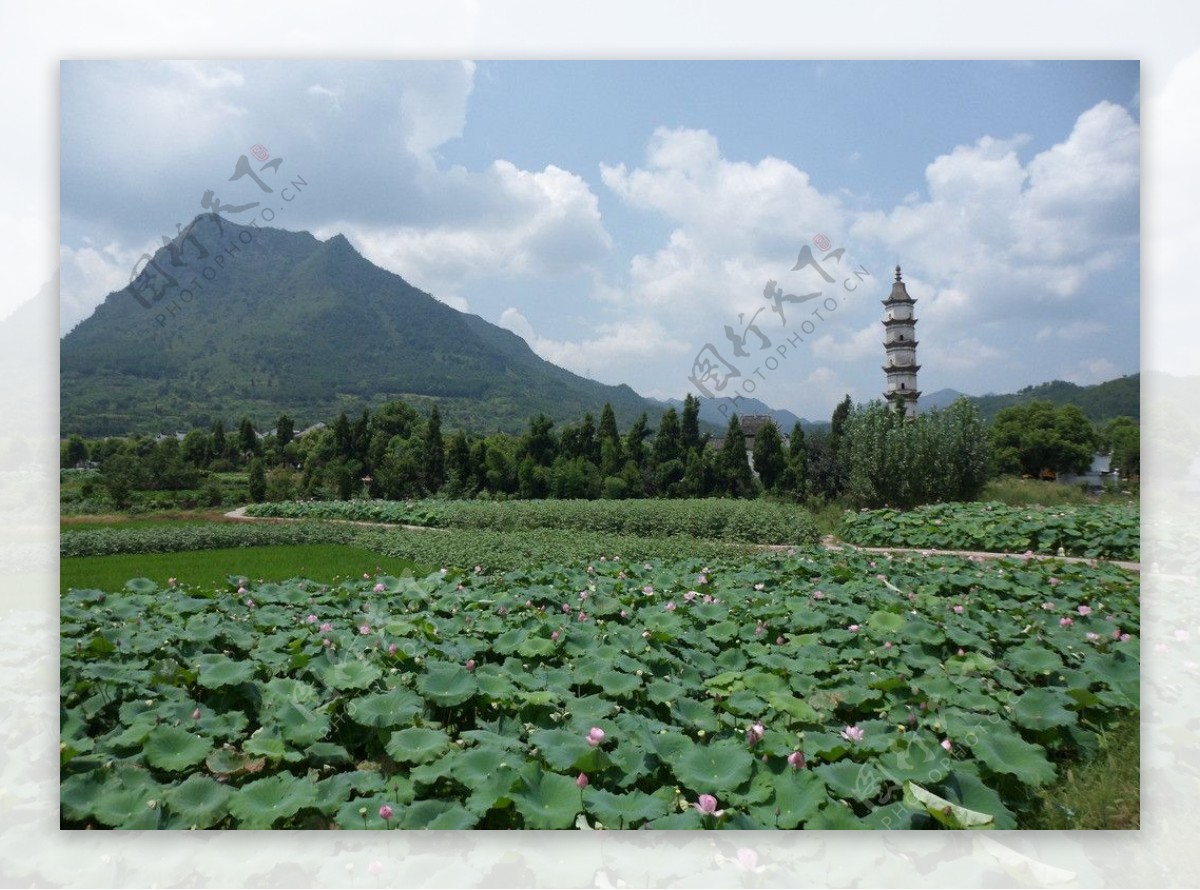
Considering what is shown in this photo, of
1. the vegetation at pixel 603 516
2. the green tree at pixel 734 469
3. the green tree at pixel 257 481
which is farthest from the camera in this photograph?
the green tree at pixel 734 469

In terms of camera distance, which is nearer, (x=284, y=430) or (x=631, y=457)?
(x=284, y=430)

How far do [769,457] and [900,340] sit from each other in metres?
6.87

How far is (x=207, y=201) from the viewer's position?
143 inches

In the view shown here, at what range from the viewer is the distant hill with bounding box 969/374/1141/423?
347cm

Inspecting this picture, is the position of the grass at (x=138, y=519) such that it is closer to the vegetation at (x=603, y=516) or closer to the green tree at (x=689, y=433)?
the vegetation at (x=603, y=516)

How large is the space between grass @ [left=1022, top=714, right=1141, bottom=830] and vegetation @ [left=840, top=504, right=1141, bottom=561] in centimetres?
266

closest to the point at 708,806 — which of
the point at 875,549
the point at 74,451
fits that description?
the point at 74,451

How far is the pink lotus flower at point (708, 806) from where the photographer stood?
2086mm

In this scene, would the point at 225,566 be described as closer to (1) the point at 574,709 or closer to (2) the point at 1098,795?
(1) the point at 574,709

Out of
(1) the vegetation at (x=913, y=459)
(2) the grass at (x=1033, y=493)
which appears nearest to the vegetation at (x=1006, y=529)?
(2) the grass at (x=1033, y=493)

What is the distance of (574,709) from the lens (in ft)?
8.23

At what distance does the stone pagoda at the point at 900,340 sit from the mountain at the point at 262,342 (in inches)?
80.4

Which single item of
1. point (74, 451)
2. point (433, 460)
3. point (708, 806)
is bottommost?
point (708, 806)

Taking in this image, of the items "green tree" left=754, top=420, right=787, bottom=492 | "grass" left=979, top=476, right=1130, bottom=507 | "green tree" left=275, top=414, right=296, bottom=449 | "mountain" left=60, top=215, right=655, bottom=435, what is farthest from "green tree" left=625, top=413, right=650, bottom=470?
"green tree" left=275, top=414, right=296, bottom=449
